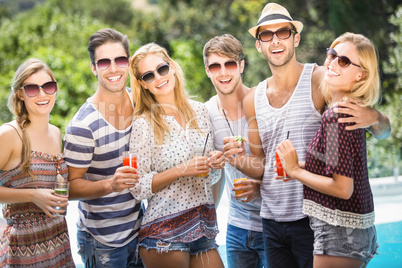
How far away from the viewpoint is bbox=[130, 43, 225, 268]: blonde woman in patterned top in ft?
10.5

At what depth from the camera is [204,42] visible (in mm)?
17844

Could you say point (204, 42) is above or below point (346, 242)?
above

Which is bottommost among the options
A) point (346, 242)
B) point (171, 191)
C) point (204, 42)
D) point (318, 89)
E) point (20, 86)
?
point (346, 242)

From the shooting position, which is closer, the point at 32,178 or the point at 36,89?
the point at 32,178

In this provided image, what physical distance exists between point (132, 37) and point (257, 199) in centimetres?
1840

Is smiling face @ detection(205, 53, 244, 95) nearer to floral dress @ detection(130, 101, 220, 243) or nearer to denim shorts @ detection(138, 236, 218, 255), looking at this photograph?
floral dress @ detection(130, 101, 220, 243)

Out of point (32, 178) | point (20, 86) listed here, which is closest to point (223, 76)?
point (20, 86)

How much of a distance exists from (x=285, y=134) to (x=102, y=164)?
1224 millimetres

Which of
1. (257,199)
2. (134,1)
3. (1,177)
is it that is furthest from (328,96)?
(134,1)

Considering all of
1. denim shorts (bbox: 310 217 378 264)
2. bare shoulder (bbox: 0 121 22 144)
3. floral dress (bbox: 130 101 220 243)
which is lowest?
denim shorts (bbox: 310 217 378 264)

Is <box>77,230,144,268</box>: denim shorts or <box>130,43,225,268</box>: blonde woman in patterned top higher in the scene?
<box>130,43,225,268</box>: blonde woman in patterned top

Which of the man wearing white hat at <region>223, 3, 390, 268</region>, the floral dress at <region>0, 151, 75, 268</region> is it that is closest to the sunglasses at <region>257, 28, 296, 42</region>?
the man wearing white hat at <region>223, 3, 390, 268</region>

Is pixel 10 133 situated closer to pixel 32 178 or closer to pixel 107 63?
pixel 32 178

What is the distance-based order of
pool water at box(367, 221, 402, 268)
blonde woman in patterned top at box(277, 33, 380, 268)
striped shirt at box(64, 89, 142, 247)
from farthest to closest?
pool water at box(367, 221, 402, 268), striped shirt at box(64, 89, 142, 247), blonde woman in patterned top at box(277, 33, 380, 268)
